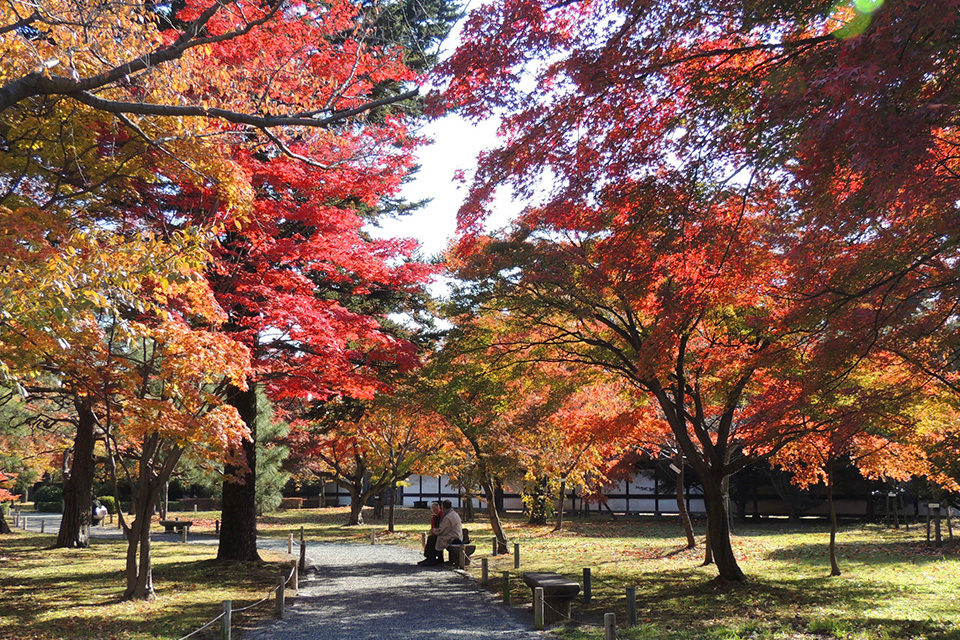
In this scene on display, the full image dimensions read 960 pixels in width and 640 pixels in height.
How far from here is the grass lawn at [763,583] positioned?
28.3 ft

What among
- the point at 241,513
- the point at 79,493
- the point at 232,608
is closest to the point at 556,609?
the point at 232,608

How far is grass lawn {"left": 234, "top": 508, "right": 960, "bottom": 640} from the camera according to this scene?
862cm

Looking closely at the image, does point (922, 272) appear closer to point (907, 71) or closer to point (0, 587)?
point (907, 71)

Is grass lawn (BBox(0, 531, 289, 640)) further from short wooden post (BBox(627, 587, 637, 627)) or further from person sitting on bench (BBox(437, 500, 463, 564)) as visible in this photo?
short wooden post (BBox(627, 587, 637, 627))

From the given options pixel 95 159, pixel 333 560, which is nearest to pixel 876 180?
pixel 95 159

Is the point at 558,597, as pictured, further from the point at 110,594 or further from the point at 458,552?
the point at 110,594

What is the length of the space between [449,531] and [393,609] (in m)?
5.85

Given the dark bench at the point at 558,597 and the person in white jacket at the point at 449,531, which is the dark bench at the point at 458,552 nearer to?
the person in white jacket at the point at 449,531

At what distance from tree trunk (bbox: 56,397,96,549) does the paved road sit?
286 inches

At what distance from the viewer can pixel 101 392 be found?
→ 9734 millimetres

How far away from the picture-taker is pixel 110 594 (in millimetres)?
11078

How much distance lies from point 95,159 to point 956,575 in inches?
630

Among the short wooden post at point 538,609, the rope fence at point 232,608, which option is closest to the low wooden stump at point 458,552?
the rope fence at point 232,608

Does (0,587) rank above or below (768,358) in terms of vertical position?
below
